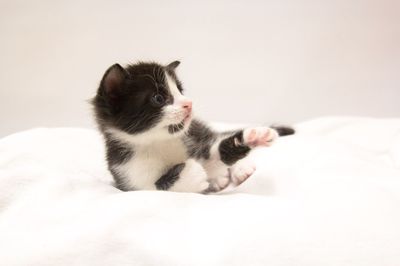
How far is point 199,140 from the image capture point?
1.52m

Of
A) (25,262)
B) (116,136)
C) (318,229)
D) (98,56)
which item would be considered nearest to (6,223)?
(25,262)

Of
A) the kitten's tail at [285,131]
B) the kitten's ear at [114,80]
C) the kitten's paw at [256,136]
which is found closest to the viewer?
the kitten's ear at [114,80]

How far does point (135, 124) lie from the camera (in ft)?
4.02

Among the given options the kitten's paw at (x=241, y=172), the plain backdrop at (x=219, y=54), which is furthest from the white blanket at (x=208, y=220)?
the plain backdrop at (x=219, y=54)

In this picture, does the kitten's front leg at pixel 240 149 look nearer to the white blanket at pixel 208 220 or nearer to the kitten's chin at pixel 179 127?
the white blanket at pixel 208 220

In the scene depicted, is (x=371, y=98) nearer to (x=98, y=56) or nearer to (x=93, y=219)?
(x=98, y=56)

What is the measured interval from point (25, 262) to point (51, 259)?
48mm

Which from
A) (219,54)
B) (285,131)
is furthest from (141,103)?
(219,54)

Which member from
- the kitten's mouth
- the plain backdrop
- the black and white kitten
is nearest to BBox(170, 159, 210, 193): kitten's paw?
the black and white kitten

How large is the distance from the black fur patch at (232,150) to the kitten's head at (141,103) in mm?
212

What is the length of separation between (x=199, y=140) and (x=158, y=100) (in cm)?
33

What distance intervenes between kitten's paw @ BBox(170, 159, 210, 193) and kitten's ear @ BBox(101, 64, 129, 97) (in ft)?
0.96

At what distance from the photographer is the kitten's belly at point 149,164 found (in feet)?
4.15

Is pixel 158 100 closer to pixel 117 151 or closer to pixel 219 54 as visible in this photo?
pixel 117 151
